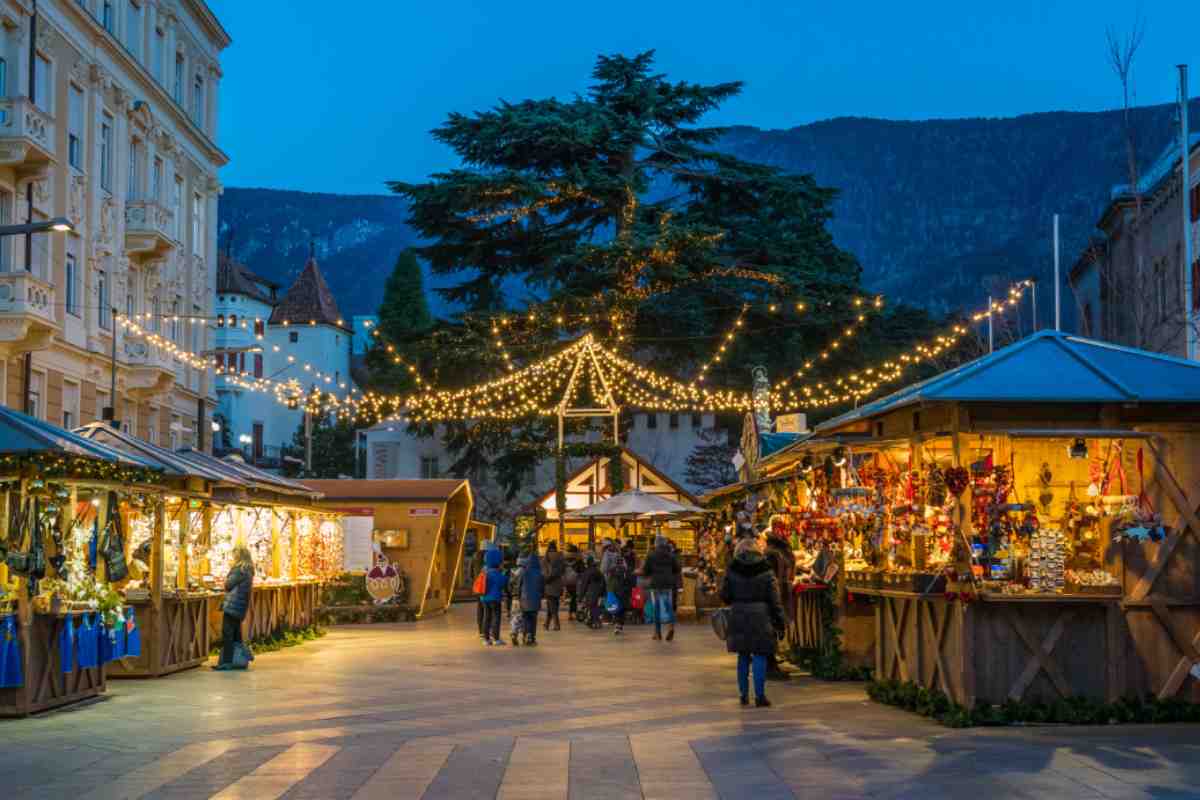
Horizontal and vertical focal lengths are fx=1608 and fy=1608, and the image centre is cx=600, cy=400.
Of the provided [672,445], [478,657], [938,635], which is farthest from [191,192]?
[938,635]

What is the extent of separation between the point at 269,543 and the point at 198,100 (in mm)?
26118

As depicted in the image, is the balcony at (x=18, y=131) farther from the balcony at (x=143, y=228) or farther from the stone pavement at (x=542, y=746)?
the stone pavement at (x=542, y=746)

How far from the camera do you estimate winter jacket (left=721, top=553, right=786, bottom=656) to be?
15672 millimetres

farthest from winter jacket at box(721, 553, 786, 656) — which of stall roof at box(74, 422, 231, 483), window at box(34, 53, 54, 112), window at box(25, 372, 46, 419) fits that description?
window at box(34, 53, 54, 112)

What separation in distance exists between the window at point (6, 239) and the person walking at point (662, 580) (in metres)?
14.8

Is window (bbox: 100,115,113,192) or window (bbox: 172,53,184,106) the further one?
window (bbox: 172,53,184,106)

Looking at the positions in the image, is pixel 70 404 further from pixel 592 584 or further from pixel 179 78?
pixel 179 78

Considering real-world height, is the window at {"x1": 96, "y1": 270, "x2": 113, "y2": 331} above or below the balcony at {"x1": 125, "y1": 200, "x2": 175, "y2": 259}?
below

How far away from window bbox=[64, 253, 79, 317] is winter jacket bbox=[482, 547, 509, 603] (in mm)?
14575

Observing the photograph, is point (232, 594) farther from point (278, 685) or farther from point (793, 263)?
point (793, 263)

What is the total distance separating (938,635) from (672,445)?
4652 cm

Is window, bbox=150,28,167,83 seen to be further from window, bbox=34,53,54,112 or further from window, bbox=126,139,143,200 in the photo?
window, bbox=34,53,54,112

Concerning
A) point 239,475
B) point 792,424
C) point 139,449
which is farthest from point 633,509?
point 139,449

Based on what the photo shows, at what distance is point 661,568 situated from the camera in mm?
27234
